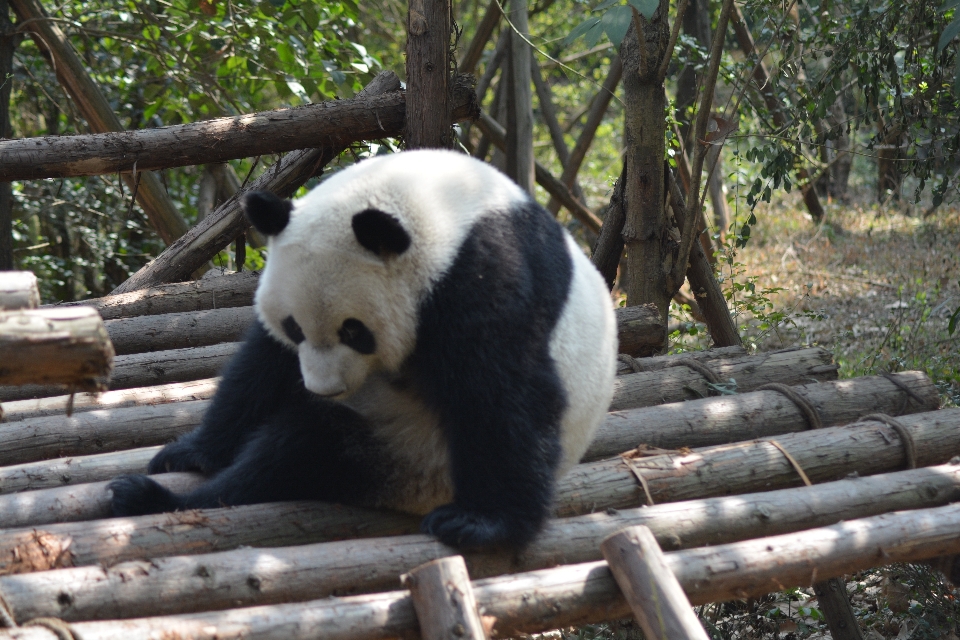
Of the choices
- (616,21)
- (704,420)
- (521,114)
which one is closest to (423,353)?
(616,21)

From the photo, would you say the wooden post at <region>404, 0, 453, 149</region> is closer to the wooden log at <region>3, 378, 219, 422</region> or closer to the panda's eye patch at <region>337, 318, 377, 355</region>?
the wooden log at <region>3, 378, 219, 422</region>

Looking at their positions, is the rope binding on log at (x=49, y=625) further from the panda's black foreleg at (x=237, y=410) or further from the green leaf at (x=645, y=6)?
the green leaf at (x=645, y=6)

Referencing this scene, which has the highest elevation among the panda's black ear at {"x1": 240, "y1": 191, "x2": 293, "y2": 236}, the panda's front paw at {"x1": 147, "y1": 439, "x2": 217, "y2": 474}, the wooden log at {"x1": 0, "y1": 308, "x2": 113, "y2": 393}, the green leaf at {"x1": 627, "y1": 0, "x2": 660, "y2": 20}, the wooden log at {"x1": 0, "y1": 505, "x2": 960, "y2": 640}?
the green leaf at {"x1": 627, "y1": 0, "x2": 660, "y2": 20}

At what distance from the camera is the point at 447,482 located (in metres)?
2.89

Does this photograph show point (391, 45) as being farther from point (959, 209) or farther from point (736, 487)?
point (736, 487)

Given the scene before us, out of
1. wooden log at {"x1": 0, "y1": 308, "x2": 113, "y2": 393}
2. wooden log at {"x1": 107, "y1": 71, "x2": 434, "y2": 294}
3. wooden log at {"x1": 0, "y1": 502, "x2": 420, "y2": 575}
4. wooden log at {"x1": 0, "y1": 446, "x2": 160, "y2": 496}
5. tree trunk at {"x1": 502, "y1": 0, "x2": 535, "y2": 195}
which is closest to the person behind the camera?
wooden log at {"x1": 0, "y1": 308, "x2": 113, "y2": 393}

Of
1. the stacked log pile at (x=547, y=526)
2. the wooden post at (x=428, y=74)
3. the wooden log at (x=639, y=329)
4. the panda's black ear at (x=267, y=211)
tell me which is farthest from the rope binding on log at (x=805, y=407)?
the panda's black ear at (x=267, y=211)

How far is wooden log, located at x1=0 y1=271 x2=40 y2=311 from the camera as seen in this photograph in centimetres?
165

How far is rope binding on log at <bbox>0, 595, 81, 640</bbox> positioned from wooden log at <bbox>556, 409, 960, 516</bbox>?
1.58 m

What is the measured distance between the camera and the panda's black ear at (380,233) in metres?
2.50

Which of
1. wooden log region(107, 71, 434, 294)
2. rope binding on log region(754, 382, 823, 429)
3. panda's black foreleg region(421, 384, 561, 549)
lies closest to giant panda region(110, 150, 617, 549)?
panda's black foreleg region(421, 384, 561, 549)

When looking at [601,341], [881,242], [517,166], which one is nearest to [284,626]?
[601,341]

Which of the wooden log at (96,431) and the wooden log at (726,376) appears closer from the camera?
the wooden log at (96,431)

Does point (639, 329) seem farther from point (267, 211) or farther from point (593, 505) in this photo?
point (267, 211)
